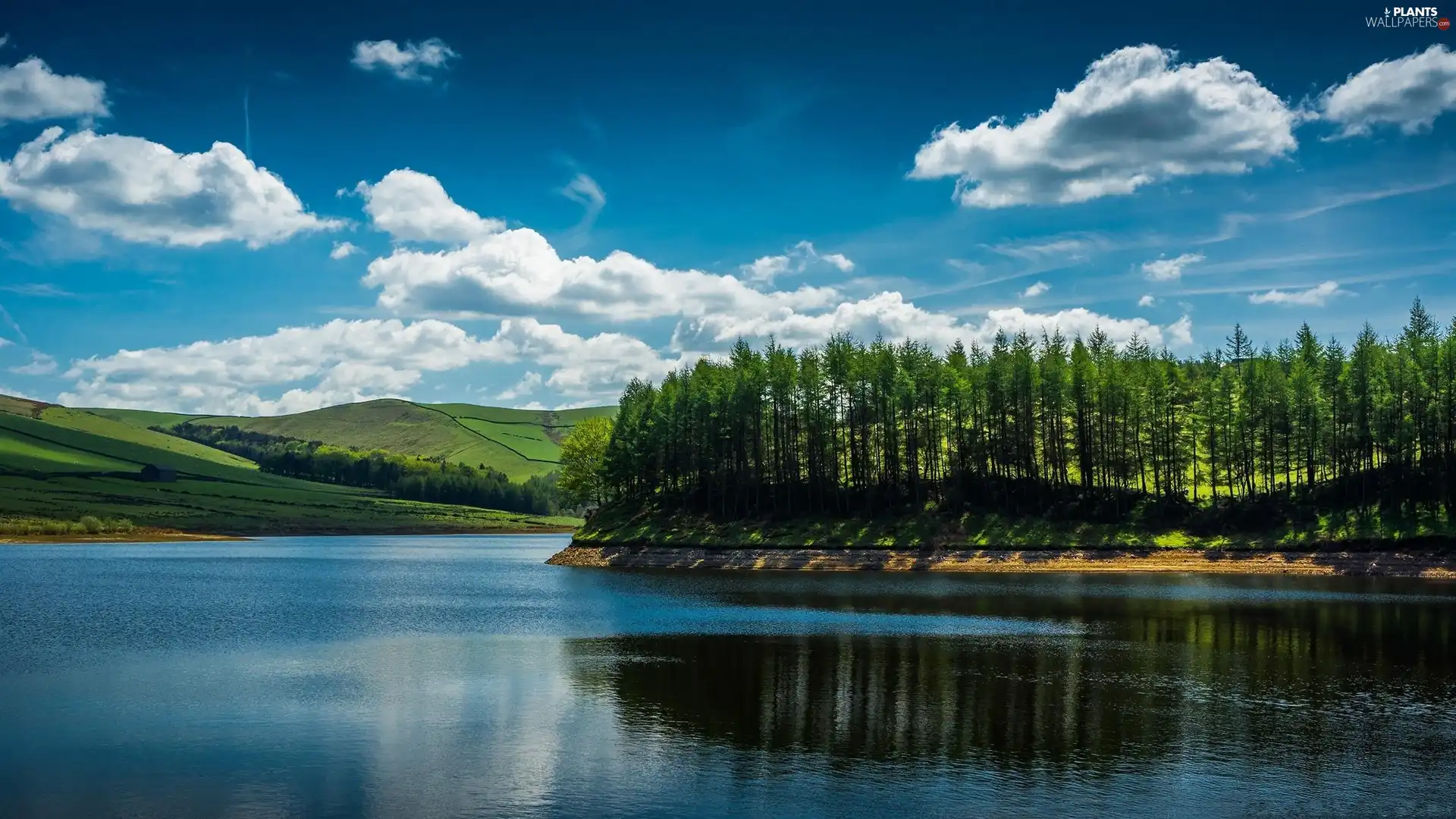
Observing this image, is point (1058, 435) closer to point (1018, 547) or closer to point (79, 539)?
point (1018, 547)

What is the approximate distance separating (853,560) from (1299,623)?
5294cm

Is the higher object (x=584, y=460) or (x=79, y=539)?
(x=584, y=460)

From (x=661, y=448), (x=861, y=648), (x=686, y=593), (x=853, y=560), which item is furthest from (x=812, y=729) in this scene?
(x=661, y=448)

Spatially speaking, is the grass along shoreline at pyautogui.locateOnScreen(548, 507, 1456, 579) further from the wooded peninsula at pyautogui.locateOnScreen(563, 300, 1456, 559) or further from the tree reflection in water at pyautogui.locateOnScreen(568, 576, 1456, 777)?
the tree reflection in water at pyautogui.locateOnScreen(568, 576, 1456, 777)

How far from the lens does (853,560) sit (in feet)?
357

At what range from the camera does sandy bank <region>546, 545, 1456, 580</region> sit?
93000mm

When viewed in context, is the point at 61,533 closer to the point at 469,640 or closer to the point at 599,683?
the point at 469,640

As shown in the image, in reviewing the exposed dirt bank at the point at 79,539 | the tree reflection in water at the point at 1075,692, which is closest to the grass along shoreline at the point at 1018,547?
the tree reflection in water at the point at 1075,692

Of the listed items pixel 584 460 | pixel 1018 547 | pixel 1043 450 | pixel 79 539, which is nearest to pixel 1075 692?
pixel 1018 547

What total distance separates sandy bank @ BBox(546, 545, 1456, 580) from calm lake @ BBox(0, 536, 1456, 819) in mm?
18273

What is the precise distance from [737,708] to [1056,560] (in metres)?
74.2

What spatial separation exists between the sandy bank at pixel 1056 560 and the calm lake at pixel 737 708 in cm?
1827

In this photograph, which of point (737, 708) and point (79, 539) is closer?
point (737, 708)

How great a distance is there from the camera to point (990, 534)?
111750mm
